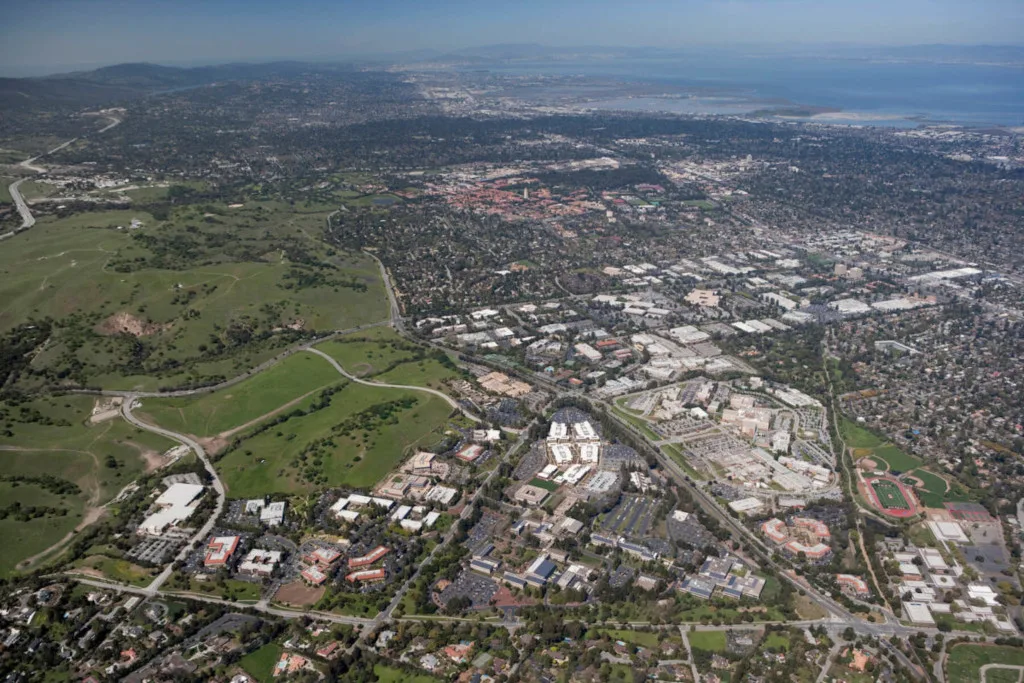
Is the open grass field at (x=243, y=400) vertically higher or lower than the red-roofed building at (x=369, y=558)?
lower

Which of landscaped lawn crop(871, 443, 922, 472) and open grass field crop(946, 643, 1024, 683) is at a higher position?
landscaped lawn crop(871, 443, 922, 472)

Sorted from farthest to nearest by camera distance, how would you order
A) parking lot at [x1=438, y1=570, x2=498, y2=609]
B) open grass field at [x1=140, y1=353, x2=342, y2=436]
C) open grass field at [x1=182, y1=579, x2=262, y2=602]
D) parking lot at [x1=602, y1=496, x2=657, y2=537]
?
open grass field at [x1=140, y1=353, x2=342, y2=436] → parking lot at [x1=602, y1=496, x2=657, y2=537] → open grass field at [x1=182, y1=579, x2=262, y2=602] → parking lot at [x1=438, y1=570, x2=498, y2=609]

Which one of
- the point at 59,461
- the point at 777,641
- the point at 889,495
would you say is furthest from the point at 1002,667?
the point at 59,461

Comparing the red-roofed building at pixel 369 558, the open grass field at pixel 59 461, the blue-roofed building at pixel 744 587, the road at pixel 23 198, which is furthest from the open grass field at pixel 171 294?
the blue-roofed building at pixel 744 587

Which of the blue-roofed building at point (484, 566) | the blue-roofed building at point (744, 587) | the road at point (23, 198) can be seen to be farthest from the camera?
the road at point (23, 198)

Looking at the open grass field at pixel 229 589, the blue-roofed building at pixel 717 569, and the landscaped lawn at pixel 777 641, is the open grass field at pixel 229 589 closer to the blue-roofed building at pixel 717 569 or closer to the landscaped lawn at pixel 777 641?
the blue-roofed building at pixel 717 569

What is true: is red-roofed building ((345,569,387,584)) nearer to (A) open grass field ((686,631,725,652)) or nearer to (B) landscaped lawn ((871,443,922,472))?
(A) open grass field ((686,631,725,652))

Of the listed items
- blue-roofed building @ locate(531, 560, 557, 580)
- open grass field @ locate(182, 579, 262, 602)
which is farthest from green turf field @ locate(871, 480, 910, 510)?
open grass field @ locate(182, 579, 262, 602)
